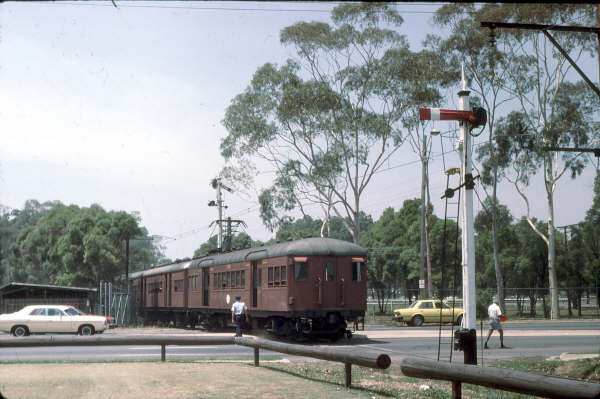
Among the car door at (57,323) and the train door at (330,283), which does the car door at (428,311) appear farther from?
the car door at (57,323)

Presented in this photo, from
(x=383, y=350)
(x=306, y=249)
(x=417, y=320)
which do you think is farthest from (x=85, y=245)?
(x=383, y=350)

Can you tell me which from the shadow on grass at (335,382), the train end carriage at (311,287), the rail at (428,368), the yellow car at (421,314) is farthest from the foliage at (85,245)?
the shadow on grass at (335,382)

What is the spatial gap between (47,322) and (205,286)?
6734 mm

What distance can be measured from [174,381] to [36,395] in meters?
2.38

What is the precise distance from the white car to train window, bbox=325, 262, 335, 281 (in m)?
10.8

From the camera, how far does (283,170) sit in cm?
4256

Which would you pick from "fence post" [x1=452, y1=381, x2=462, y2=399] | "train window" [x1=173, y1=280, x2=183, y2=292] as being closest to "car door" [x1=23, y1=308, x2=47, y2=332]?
"train window" [x1=173, y1=280, x2=183, y2=292]

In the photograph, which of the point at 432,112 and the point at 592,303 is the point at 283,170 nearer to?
the point at 432,112

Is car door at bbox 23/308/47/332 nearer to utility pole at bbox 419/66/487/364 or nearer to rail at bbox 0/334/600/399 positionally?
rail at bbox 0/334/600/399

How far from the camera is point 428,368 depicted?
31.0 feet

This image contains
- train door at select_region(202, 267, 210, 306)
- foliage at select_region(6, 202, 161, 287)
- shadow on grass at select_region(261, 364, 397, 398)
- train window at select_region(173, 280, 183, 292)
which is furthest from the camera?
foliage at select_region(6, 202, 161, 287)

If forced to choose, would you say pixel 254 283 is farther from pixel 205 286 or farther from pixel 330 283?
pixel 205 286

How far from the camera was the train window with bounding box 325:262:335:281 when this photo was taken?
23953 millimetres

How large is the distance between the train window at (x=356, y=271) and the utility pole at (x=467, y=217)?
1051cm
